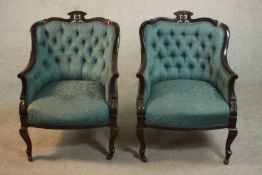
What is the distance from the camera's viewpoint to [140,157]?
2.58 meters

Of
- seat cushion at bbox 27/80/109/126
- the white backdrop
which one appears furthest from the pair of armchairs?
the white backdrop

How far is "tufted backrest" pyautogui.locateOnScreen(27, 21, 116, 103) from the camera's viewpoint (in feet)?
9.24

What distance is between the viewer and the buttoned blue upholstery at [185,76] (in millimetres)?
2387

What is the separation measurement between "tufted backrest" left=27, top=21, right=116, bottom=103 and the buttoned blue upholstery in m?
0.37

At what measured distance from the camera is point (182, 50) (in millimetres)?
2885

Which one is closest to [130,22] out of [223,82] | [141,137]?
[223,82]

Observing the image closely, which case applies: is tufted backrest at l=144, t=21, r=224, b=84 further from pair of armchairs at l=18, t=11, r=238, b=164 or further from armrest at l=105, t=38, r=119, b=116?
armrest at l=105, t=38, r=119, b=116

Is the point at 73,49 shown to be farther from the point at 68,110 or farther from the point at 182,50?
the point at 182,50

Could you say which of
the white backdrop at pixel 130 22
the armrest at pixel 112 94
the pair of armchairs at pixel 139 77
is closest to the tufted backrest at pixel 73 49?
the pair of armchairs at pixel 139 77

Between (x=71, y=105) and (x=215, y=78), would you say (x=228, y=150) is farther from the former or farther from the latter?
(x=71, y=105)

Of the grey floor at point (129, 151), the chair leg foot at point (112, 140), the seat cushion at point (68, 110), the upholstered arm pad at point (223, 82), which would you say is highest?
the upholstered arm pad at point (223, 82)

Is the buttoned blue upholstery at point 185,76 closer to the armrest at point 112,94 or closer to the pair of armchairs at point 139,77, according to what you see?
the pair of armchairs at point 139,77

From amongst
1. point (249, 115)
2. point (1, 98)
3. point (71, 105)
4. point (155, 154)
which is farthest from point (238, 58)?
Answer: point (1, 98)

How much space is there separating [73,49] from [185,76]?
94cm
